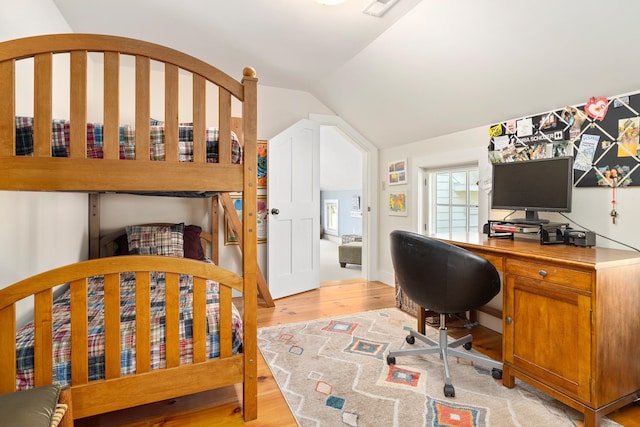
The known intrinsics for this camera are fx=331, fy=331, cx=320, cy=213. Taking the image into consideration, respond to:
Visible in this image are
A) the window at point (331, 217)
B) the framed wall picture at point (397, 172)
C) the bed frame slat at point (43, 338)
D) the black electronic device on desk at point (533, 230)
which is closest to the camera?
the bed frame slat at point (43, 338)

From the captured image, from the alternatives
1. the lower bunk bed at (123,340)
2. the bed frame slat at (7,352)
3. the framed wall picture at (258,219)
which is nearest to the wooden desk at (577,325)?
the lower bunk bed at (123,340)

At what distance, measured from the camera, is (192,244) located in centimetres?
305

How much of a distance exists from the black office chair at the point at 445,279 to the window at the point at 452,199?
133cm

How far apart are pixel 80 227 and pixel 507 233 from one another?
3.34 metres

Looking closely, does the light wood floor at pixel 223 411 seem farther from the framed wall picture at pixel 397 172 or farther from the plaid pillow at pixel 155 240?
the framed wall picture at pixel 397 172

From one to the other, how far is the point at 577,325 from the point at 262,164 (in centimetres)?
291

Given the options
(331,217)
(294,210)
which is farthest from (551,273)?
(331,217)

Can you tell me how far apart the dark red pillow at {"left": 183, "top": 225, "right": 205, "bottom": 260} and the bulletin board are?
2725 mm

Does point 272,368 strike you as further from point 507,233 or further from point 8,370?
point 507,233

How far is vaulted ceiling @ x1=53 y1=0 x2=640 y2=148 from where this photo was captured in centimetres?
175

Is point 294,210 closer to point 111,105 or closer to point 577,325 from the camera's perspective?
point 111,105

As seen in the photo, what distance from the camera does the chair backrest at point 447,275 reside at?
5.74 ft

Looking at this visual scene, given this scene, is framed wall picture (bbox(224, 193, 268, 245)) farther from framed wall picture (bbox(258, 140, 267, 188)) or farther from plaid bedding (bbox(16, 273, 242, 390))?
plaid bedding (bbox(16, 273, 242, 390))

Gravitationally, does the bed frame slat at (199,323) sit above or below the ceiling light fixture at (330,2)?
below
